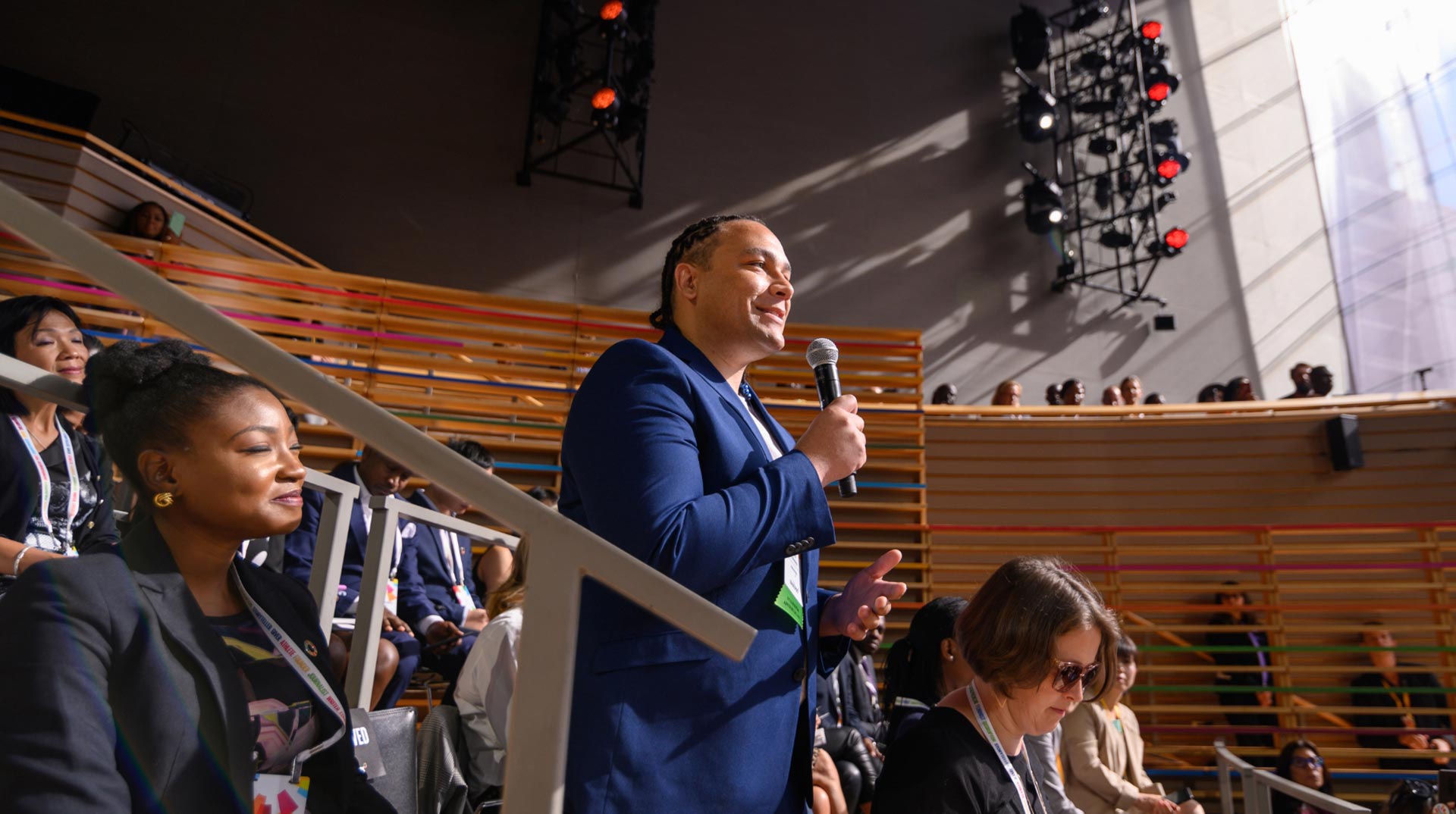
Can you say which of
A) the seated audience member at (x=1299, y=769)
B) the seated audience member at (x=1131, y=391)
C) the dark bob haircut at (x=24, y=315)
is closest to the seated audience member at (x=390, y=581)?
the dark bob haircut at (x=24, y=315)

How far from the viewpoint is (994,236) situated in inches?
409

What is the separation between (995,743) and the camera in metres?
1.53

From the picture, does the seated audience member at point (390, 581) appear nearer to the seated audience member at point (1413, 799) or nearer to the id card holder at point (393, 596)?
the id card holder at point (393, 596)

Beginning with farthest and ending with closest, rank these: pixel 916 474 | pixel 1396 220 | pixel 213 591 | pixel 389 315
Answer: pixel 1396 220, pixel 916 474, pixel 389 315, pixel 213 591

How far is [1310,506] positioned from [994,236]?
4249mm

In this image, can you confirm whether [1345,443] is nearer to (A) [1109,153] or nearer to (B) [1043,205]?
(B) [1043,205]

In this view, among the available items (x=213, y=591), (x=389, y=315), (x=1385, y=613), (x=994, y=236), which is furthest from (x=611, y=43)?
(x=213, y=591)

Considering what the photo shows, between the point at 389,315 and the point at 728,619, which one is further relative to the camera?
the point at 389,315

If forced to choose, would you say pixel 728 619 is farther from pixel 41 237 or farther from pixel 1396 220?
pixel 1396 220

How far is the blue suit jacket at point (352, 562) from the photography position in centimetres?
280

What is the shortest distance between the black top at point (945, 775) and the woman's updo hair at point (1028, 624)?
12cm

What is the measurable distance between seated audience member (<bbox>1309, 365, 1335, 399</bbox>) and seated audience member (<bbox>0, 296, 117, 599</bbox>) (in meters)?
9.42

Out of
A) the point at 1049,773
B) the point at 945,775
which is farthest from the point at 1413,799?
the point at 945,775

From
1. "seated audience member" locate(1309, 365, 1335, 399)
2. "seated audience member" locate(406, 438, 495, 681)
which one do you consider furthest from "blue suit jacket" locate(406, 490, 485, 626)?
"seated audience member" locate(1309, 365, 1335, 399)
